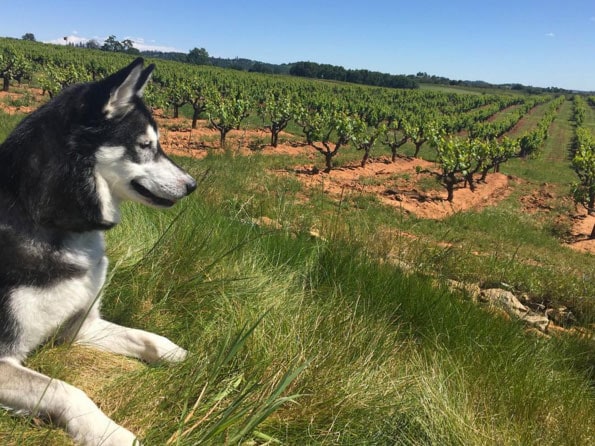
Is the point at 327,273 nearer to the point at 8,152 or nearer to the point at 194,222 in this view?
the point at 194,222

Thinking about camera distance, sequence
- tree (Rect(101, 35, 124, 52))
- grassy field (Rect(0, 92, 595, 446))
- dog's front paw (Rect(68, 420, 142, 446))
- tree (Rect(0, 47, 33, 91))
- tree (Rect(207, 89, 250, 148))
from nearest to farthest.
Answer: dog's front paw (Rect(68, 420, 142, 446)) → grassy field (Rect(0, 92, 595, 446)) → tree (Rect(207, 89, 250, 148)) → tree (Rect(0, 47, 33, 91)) → tree (Rect(101, 35, 124, 52))

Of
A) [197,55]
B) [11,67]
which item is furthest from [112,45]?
[11,67]

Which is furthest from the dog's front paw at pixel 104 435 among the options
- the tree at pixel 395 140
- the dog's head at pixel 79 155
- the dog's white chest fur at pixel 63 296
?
the tree at pixel 395 140

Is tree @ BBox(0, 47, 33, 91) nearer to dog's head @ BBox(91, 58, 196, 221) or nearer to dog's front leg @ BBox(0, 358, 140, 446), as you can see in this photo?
dog's head @ BBox(91, 58, 196, 221)

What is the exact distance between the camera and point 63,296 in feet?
6.92

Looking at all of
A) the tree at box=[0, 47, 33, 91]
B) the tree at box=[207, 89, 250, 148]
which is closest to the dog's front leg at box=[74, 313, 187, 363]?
the tree at box=[207, 89, 250, 148]

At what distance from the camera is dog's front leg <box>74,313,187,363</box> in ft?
7.79

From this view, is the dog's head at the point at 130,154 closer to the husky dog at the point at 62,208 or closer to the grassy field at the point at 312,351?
the husky dog at the point at 62,208

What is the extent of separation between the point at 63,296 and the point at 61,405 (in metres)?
0.52

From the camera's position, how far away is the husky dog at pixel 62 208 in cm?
196

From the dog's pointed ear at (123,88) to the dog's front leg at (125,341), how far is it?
1.09 m

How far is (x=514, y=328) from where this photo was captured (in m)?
3.41

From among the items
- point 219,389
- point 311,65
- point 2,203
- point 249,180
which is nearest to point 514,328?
point 219,389

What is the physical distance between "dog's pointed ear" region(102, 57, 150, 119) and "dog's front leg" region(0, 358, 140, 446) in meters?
1.20
